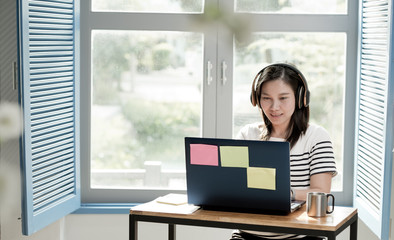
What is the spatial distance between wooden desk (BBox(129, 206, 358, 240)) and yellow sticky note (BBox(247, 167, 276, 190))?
0.11 meters

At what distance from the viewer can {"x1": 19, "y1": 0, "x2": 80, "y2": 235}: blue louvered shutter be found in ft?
9.68

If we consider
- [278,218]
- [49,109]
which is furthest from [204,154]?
[49,109]

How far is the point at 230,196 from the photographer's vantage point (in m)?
2.14

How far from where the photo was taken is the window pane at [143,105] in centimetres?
351

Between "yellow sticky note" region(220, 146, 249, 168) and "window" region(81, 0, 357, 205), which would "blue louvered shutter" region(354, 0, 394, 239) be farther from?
"yellow sticky note" region(220, 146, 249, 168)

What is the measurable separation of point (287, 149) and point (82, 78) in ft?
5.87

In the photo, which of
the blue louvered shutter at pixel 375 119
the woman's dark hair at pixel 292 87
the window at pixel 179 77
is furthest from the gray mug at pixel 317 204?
the window at pixel 179 77

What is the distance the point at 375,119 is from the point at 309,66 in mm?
568

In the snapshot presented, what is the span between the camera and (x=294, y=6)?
3473 millimetres

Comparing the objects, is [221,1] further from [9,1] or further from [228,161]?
[228,161]

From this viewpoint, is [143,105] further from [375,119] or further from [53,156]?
[375,119]

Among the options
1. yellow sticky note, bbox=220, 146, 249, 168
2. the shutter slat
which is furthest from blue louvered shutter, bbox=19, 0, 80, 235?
yellow sticky note, bbox=220, 146, 249, 168

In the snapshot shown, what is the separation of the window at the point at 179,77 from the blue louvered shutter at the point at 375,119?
0.16 m

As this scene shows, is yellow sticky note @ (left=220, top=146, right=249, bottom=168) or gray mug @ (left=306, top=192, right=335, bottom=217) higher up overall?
yellow sticky note @ (left=220, top=146, right=249, bottom=168)
